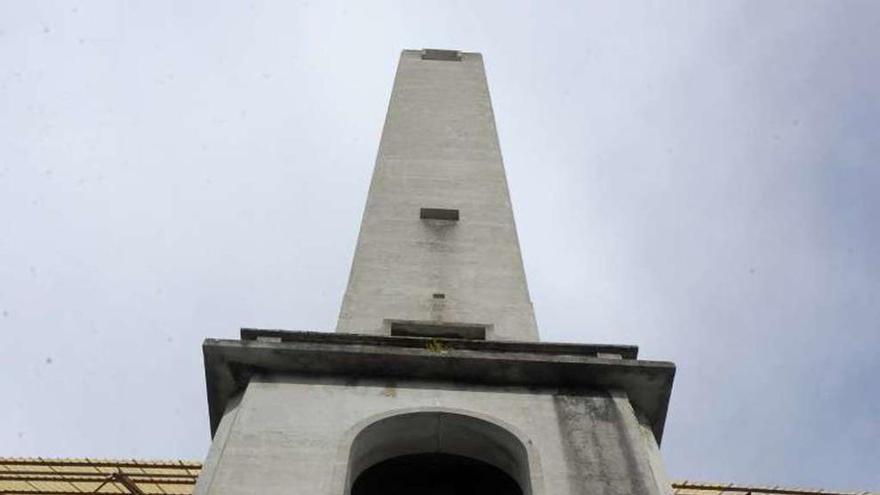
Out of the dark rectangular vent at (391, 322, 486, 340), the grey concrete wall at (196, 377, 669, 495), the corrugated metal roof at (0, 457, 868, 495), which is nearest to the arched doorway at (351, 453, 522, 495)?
the grey concrete wall at (196, 377, 669, 495)

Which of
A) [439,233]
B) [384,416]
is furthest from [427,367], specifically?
[439,233]

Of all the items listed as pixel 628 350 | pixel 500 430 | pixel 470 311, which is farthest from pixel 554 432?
pixel 470 311

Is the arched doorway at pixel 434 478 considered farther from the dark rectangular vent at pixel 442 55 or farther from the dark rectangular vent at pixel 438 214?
the dark rectangular vent at pixel 442 55

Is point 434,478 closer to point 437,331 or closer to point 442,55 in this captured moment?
point 437,331

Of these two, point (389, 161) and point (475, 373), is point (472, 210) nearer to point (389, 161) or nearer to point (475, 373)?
point (389, 161)

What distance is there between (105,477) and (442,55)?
1567 centimetres

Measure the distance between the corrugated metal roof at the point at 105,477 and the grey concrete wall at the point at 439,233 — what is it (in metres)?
4.28

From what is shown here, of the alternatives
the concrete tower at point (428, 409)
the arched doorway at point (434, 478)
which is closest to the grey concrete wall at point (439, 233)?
the concrete tower at point (428, 409)

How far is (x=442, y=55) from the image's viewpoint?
28.1 meters

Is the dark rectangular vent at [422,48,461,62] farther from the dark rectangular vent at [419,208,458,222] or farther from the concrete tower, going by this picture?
the concrete tower

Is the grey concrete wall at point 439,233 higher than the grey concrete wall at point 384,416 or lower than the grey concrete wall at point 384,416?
higher

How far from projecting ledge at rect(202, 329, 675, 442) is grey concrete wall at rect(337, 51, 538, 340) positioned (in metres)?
2.24

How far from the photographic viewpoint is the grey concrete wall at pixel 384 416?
33.4 ft

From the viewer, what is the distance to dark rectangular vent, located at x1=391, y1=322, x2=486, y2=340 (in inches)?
552
